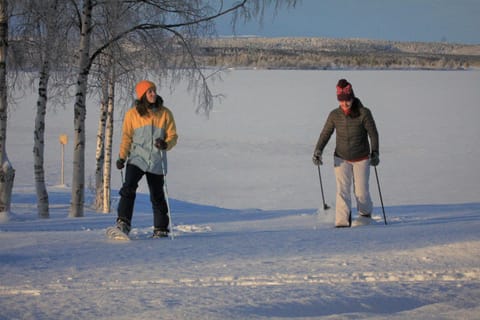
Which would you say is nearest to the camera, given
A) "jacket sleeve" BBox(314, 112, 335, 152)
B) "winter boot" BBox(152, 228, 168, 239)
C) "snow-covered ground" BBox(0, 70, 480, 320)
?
"snow-covered ground" BBox(0, 70, 480, 320)

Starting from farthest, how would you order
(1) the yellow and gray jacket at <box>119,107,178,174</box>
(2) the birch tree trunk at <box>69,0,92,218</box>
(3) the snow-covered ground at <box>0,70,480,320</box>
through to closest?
(2) the birch tree trunk at <box>69,0,92,218</box>, (1) the yellow and gray jacket at <box>119,107,178,174</box>, (3) the snow-covered ground at <box>0,70,480,320</box>

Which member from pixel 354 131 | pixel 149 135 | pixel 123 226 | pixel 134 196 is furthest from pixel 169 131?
pixel 354 131

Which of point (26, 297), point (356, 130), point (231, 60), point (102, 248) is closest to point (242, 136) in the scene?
point (356, 130)

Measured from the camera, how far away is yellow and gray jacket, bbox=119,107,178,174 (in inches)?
331

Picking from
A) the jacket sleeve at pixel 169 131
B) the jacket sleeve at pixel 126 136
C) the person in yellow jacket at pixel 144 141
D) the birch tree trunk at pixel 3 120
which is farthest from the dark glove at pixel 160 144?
the birch tree trunk at pixel 3 120

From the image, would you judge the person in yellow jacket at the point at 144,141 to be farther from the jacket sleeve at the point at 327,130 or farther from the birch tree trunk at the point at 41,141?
the birch tree trunk at the point at 41,141

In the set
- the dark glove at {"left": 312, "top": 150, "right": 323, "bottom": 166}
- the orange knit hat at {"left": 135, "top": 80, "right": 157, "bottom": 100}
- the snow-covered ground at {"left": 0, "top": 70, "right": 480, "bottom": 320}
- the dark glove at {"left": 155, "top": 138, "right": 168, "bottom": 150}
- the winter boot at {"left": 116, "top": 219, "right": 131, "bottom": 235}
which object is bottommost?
the snow-covered ground at {"left": 0, "top": 70, "right": 480, "bottom": 320}

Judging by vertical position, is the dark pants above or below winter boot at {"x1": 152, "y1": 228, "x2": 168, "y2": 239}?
above

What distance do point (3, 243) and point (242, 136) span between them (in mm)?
24055

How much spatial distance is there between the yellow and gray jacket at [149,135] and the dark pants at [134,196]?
10cm

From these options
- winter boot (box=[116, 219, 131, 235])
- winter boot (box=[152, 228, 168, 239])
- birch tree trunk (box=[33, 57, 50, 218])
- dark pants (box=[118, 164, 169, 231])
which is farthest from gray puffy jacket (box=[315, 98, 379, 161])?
birch tree trunk (box=[33, 57, 50, 218])

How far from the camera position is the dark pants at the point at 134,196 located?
27.9 feet

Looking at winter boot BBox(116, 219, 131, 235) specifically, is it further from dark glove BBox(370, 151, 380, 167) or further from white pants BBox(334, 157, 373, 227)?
dark glove BBox(370, 151, 380, 167)

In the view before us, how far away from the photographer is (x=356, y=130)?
9.76 meters
